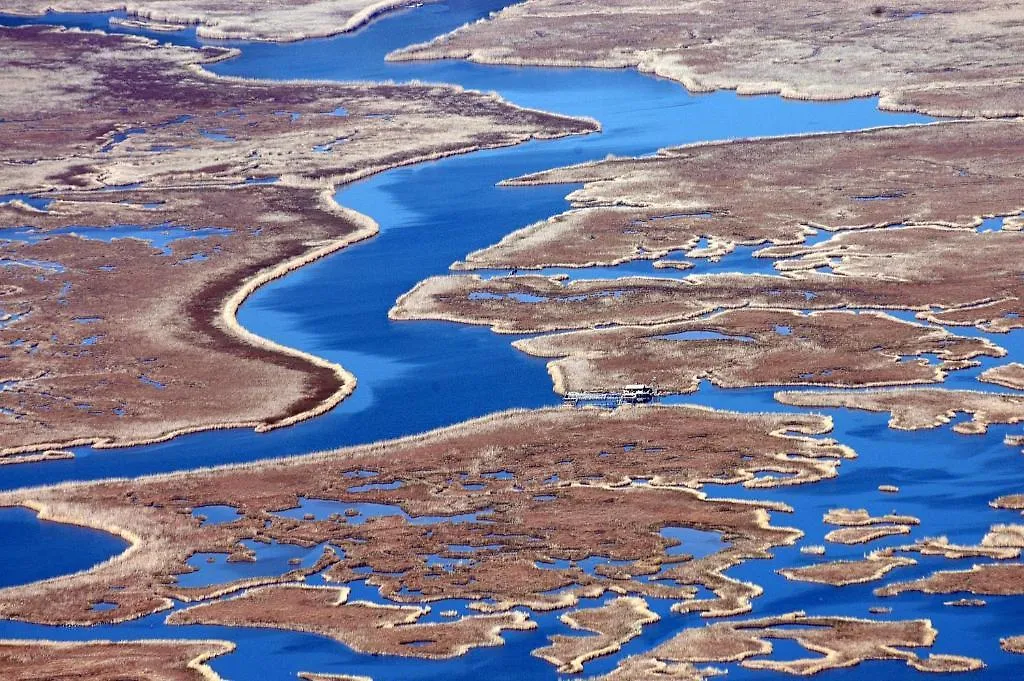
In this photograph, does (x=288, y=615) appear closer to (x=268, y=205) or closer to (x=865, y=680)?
(x=865, y=680)

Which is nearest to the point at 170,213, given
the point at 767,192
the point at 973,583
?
the point at 767,192

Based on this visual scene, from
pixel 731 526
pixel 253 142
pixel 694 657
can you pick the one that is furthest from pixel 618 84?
pixel 694 657

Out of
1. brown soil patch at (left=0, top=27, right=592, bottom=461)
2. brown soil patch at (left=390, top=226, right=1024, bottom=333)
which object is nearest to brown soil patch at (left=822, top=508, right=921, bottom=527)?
brown soil patch at (left=390, top=226, right=1024, bottom=333)

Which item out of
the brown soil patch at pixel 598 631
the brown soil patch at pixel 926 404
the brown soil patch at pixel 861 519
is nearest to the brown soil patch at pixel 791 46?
the brown soil patch at pixel 926 404

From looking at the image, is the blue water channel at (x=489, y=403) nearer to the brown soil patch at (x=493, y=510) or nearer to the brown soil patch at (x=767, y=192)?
the brown soil patch at (x=493, y=510)

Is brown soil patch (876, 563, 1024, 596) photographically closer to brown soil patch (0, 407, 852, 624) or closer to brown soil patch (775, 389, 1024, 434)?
brown soil patch (0, 407, 852, 624)

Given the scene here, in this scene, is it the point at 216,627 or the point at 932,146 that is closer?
the point at 216,627

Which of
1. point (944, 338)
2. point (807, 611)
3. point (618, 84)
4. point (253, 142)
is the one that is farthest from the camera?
point (618, 84)
